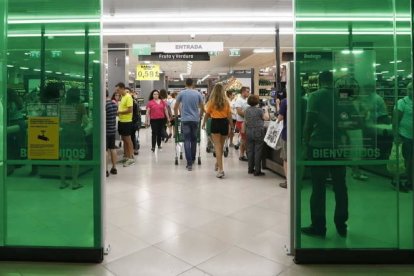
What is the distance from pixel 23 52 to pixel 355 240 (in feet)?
9.73

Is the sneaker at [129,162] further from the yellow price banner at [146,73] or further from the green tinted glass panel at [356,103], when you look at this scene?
the yellow price banner at [146,73]

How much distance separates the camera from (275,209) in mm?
4395

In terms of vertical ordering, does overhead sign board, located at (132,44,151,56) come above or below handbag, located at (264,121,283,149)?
above

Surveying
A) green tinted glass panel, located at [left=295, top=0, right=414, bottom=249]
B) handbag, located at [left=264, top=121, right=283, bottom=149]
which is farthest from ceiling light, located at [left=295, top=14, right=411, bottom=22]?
handbag, located at [left=264, top=121, right=283, bottom=149]

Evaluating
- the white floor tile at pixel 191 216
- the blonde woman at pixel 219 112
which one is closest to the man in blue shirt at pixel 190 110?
the blonde woman at pixel 219 112

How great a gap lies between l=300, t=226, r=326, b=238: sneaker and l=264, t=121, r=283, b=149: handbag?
284 centimetres

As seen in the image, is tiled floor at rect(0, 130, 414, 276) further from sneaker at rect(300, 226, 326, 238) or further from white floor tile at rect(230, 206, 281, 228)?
sneaker at rect(300, 226, 326, 238)

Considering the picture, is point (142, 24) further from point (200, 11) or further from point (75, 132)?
point (75, 132)

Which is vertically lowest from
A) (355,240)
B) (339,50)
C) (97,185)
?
(355,240)

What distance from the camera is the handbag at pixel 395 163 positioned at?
287 centimetres

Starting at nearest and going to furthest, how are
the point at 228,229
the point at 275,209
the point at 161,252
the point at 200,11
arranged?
the point at 161,252 → the point at 228,229 → the point at 275,209 → the point at 200,11

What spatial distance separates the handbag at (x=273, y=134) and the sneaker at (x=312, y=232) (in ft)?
9.30

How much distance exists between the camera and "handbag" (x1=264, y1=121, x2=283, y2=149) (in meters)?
5.75

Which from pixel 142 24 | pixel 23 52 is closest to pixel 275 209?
pixel 23 52
